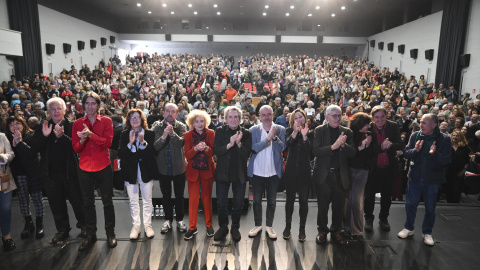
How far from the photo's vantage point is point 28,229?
332 centimetres

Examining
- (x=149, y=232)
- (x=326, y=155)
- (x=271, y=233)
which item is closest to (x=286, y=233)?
(x=271, y=233)

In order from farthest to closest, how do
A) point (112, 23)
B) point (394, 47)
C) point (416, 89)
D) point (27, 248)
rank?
point (112, 23)
point (394, 47)
point (416, 89)
point (27, 248)

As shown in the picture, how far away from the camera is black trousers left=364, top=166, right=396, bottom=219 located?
3438 millimetres

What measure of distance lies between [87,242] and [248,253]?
5.72 feet

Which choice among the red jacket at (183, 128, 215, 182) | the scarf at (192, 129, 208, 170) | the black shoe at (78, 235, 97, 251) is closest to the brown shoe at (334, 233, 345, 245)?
the red jacket at (183, 128, 215, 182)

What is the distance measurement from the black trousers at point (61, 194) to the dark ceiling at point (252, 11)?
44.9ft

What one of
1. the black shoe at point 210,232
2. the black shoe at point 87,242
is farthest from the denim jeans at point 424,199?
the black shoe at point 87,242

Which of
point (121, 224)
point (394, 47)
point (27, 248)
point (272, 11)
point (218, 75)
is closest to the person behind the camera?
point (27, 248)

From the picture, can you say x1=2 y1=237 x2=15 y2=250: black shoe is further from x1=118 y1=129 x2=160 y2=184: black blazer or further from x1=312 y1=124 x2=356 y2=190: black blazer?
x1=312 y1=124 x2=356 y2=190: black blazer

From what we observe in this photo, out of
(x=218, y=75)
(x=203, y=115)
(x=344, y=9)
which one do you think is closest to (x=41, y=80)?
(x=218, y=75)

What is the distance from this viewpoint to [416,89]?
10.0 metres

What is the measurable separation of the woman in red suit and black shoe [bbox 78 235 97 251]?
1003 millimetres

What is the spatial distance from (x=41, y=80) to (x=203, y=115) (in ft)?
32.5

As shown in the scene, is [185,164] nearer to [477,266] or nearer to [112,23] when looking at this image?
[477,266]
